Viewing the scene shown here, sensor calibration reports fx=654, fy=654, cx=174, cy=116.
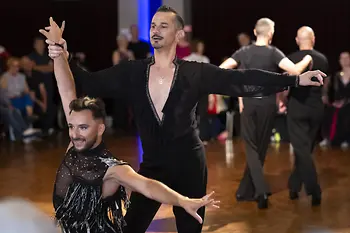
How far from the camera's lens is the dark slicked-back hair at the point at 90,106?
2.64 m

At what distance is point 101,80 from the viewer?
10.0ft

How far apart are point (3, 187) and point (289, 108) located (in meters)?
2.57

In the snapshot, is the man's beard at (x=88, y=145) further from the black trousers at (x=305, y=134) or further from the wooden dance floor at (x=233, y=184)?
the black trousers at (x=305, y=134)

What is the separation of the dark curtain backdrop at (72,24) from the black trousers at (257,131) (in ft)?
21.8

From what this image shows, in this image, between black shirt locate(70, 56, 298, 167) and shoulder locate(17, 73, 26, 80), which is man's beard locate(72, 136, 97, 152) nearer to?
black shirt locate(70, 56, 298, 167)

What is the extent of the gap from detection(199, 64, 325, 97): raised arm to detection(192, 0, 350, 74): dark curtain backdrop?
713cm

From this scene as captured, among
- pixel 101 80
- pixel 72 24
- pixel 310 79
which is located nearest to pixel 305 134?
pixel 310 79

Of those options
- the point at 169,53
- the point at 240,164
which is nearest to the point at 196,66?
the point at 169,53

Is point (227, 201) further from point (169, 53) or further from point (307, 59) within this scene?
point (169, 53)

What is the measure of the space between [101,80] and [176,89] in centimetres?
36

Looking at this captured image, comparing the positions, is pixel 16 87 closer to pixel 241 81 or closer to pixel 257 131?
pixel 257 131

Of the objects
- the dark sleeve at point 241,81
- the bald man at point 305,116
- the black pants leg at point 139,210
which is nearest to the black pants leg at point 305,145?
the bald man at point 305,116

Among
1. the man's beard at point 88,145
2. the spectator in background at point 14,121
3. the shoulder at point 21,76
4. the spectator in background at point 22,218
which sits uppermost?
the man's beard at point 88,145

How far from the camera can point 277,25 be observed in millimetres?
10188
